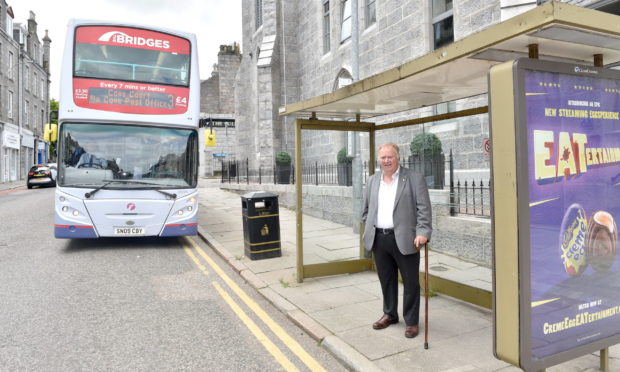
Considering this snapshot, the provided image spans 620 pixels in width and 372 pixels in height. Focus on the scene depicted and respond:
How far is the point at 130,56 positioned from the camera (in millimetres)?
8562

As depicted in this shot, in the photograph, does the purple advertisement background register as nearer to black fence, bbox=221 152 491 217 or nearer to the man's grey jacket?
the man's grey jacket

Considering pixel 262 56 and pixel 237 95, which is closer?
pixel 262 56

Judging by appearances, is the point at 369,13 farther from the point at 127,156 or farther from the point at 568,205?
the point at 568,205

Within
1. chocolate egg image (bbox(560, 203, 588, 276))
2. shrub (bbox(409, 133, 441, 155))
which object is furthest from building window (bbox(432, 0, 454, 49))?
chocolate egg image (bbox(560, 203, 588, 276))

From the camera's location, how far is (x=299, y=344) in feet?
13.0

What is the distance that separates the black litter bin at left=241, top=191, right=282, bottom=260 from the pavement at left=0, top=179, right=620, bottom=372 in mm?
175

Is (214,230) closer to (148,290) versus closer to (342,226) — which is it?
(342,226)

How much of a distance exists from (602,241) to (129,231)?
775cm

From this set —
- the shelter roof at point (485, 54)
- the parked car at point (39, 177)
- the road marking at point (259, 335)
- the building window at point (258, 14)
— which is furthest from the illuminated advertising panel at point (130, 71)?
the parked car at point (39, 177)

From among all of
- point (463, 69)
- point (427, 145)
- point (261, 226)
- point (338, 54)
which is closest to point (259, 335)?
point (463, 69)

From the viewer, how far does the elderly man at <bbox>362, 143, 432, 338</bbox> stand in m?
3.80

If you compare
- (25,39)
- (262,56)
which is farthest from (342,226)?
(25,39)

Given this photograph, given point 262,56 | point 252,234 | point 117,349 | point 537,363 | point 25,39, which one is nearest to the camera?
point 537,363

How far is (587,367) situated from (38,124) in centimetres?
5008
